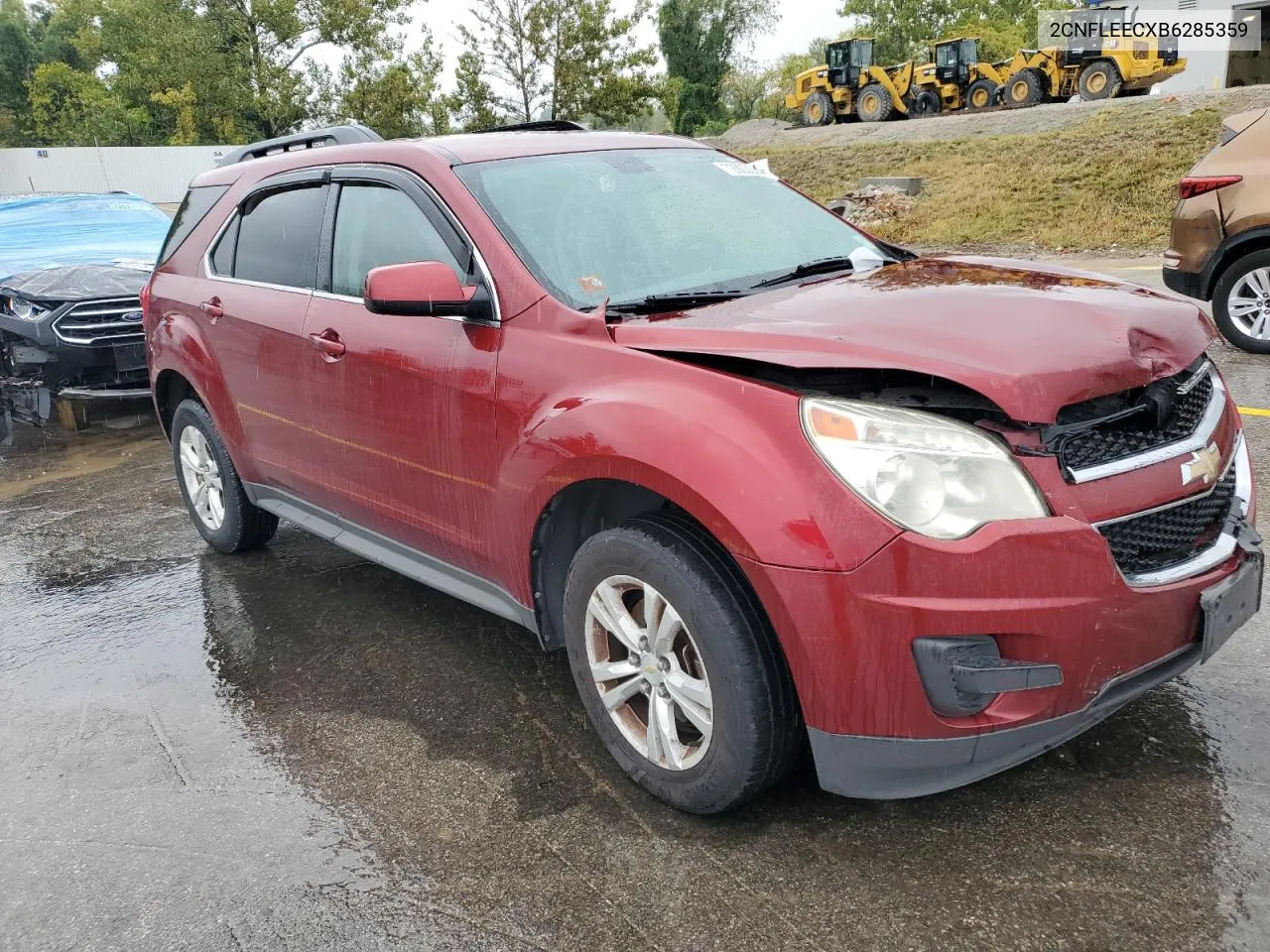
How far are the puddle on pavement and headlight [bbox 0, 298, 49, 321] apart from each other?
471cm

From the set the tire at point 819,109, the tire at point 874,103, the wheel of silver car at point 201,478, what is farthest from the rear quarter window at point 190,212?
the tire at point 819,109

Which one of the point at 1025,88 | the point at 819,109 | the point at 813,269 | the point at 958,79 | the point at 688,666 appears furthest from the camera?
the point at 819,109

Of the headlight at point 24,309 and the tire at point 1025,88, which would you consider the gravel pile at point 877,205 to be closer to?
the tire at point 1025,88

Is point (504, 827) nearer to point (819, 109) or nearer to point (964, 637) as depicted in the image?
point (964, 637)

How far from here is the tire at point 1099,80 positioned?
26.0 meters

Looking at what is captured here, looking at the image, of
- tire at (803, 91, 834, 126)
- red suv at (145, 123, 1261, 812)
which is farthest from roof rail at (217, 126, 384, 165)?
tire at (803, 91, 834, 126)

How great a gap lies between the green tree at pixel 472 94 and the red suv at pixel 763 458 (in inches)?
1370

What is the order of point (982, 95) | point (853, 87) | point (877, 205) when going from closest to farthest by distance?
point (877, 205), point (982, 95), point (853, 87)

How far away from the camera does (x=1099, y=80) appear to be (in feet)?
86.4

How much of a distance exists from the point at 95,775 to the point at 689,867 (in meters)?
1.94

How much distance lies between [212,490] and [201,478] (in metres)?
0.10

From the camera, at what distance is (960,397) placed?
2.35 meters

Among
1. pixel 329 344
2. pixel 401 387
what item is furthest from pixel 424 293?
pixel 329 344

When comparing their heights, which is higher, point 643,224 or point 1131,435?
point 643,224
